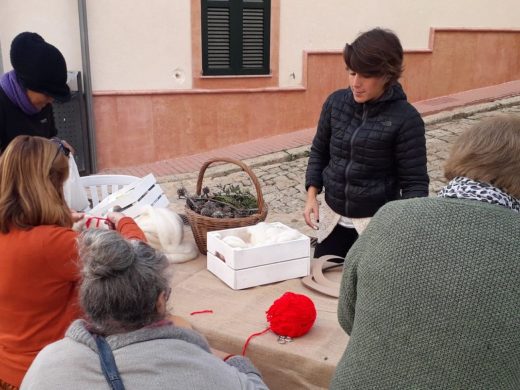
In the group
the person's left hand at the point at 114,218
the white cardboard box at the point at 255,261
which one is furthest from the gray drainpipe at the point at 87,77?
the white cardboard box at the point at 255,261

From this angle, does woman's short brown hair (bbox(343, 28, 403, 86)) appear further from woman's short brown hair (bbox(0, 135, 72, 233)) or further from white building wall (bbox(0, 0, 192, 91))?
white building wall (bbox(0, 0, 192, 91))

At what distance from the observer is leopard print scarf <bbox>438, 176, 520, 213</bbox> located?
1293 mm

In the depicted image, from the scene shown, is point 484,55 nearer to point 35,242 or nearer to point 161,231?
point 161,231

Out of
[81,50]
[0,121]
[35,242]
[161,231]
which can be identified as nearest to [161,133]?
[81,50]

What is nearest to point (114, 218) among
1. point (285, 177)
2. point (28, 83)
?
point (28, 83)

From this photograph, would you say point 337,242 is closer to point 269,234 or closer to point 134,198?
point 269,234

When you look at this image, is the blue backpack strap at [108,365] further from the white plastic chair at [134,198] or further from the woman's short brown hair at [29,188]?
the white plastic chair at [134,198]

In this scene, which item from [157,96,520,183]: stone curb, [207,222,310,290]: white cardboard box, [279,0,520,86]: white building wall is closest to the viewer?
[207,222,310,290]: white cardboard box

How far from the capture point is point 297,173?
6.44m

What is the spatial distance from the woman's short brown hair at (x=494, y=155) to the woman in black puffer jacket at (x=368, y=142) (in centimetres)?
96

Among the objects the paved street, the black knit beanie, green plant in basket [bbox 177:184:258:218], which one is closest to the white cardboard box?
green plant in basket [bbox 177:184:258:218]

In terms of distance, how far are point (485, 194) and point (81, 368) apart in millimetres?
950

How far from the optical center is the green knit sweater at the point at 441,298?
3.84ft

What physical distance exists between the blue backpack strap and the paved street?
12.2 feet
